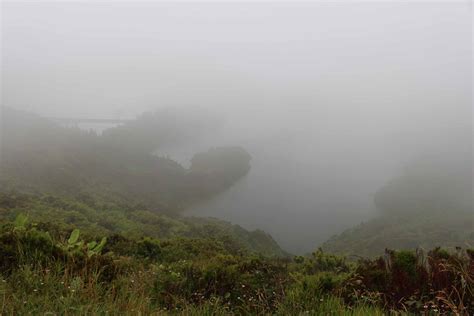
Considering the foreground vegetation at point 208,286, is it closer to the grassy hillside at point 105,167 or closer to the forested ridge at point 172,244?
the forested ridge at point 172,244

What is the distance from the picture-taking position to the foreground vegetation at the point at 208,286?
9.80 ft

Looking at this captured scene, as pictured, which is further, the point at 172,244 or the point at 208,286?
the point at 172,244

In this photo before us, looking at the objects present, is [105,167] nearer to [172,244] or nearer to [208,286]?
[172,244]

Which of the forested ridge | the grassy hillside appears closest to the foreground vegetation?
the forested ridge

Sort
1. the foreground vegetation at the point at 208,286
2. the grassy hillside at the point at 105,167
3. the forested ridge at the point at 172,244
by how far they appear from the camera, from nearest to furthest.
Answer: the foreground vegetation at the point at 208,286 → the forested ridge at the point at 172,244 → the grassy hillside at the point at 105,167

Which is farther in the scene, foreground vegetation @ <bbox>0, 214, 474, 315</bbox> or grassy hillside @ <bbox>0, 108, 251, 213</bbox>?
grassy hillside @ <bbox>0, 108, 251, 213</bbox>

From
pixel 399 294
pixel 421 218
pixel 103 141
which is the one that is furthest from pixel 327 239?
pixel 103 141

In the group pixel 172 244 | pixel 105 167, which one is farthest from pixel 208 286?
pixel 105 167

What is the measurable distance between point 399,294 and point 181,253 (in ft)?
21.5

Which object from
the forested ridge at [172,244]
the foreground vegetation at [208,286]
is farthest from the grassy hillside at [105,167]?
the foreground vegetation at [208,286]

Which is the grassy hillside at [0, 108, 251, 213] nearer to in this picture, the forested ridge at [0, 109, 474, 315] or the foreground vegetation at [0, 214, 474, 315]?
the forested ridge at [0, 109, 474, 315]

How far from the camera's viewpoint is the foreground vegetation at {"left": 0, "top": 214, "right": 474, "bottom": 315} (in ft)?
9.80

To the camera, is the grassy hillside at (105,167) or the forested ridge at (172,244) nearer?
the forested ridge at (172,244)

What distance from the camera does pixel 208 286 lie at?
14.5 ft
